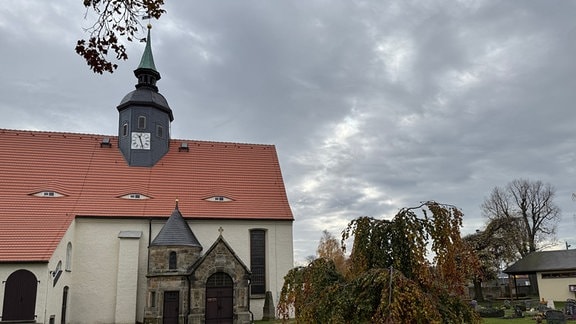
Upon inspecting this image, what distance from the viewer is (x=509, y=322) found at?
62.7 ft

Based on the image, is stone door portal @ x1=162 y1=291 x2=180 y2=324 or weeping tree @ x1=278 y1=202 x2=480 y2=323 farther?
stone door portal @ x1=162 y1=291 x2=180 y2=324

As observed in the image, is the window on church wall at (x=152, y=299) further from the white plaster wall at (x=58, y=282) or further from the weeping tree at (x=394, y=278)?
the weeping tree at (x=394, y=278)

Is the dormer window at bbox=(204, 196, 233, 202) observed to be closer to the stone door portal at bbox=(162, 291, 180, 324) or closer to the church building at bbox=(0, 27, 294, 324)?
the church building at bbox=(0, 27, 294, 324)

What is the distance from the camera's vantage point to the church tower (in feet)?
83.5

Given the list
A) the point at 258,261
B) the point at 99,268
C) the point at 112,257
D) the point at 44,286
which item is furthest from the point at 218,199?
the point at 44,286

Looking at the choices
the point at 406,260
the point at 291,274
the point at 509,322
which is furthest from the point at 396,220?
the point at 509,322

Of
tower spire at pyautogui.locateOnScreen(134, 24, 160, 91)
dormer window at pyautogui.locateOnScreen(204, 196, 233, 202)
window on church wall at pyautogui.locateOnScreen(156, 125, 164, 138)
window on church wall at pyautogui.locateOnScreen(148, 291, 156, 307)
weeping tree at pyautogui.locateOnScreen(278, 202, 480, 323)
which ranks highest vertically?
tower spire at pyautogui.locateOnScreen(134, 24, 160, 91)

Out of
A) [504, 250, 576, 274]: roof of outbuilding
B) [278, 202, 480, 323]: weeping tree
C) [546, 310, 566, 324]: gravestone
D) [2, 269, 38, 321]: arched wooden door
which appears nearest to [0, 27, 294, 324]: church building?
[2, 269, 38, 321]: arched wooden door

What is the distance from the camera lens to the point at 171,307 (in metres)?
20.5

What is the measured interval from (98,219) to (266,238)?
8730 mm

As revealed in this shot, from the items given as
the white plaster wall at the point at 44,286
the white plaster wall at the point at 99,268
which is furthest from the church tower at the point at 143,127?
the white plaster wall at the point at 44,286

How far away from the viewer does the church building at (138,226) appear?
19375 mm

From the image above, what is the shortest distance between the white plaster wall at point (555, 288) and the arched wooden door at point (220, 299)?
23.2 m

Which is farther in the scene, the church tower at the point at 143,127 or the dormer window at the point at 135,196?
the church tower at the point at 143,127
